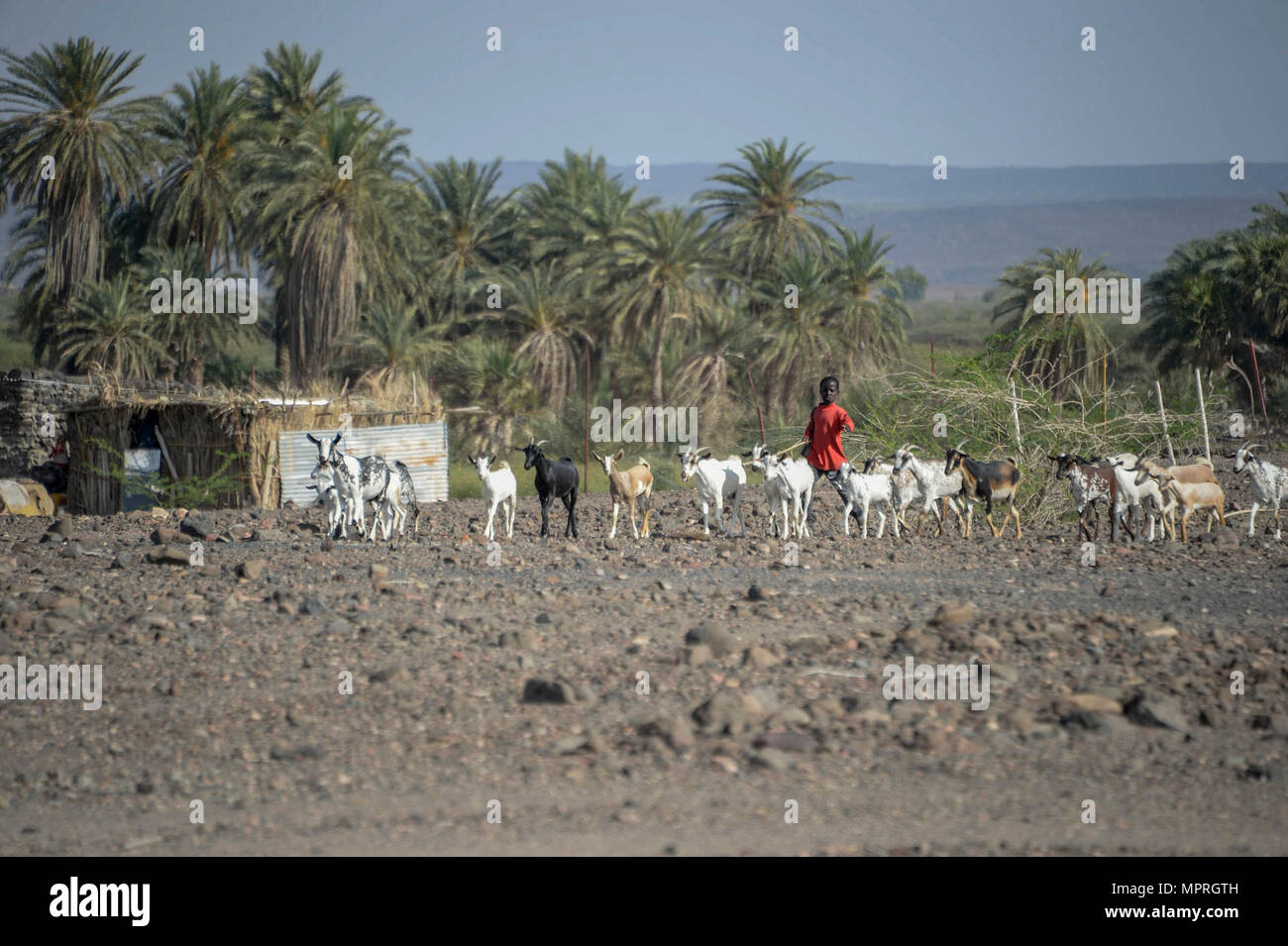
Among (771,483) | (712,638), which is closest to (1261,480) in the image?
(771,483)

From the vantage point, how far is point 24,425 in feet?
106

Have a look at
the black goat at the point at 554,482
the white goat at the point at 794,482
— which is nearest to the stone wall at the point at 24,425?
the black goat at the point at 554,482

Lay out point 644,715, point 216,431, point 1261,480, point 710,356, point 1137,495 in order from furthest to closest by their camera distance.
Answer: point 710,356
point 216,431
point 1261,480
point 1137,495
point 644,715

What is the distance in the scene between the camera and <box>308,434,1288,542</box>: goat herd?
51.6 ft

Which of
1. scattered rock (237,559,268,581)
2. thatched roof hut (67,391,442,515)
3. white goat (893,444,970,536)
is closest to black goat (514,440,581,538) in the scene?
white goat (893,444,970,536)

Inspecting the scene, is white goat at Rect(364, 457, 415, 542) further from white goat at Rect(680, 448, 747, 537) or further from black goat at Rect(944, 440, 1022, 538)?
black goat at Rect(944, 440, 1022, 538)

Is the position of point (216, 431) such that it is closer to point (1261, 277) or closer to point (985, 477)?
point (985, 477)

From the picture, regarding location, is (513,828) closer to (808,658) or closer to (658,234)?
(808,658)

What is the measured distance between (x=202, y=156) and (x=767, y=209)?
22715mm

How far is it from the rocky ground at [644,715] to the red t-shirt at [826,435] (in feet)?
10.1

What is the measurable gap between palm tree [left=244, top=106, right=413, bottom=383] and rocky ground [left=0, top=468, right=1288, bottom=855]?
32358 mm

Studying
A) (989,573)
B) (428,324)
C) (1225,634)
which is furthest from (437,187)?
(1225,634)

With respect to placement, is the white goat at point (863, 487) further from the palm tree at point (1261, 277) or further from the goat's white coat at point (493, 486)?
the palm tree at point (1261, 277)
